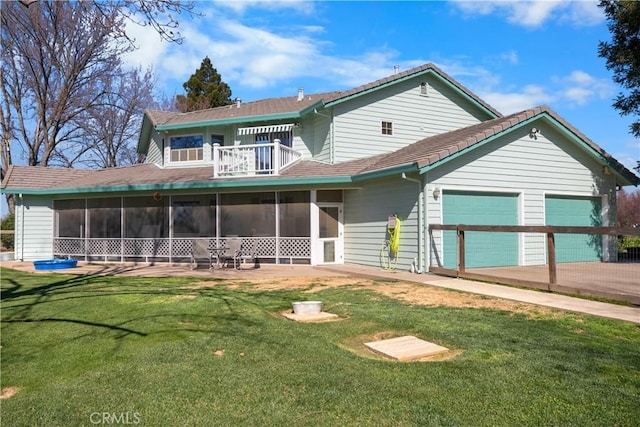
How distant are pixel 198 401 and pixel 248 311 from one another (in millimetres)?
3748

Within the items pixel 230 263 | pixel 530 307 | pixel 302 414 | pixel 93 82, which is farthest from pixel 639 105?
pixel 93 82

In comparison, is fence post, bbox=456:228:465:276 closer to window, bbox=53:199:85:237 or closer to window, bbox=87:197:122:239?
window, bbox=87:197:122:239

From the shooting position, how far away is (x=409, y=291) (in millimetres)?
9617

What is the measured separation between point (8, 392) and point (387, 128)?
14744 millimetres

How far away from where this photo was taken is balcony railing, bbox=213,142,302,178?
1564 cm

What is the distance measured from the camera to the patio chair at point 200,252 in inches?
587

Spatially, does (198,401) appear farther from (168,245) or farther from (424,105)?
(424,105)

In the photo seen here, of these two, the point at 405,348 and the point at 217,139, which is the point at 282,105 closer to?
the point at 217,139

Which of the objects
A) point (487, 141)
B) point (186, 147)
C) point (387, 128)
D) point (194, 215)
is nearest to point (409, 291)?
point (487, 141)

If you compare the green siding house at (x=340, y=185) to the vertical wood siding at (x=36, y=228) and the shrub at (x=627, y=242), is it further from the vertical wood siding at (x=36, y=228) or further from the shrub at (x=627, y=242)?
the shrub at (x=627, y=242)

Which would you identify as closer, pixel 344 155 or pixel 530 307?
pixel 530 307

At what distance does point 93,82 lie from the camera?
28812mm

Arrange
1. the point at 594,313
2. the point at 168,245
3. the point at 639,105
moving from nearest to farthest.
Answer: the point at 594,313 < the point at 639,105 < the point at 168,245

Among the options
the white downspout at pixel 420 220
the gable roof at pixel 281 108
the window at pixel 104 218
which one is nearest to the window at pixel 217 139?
the gable roof at pixel 281 108
